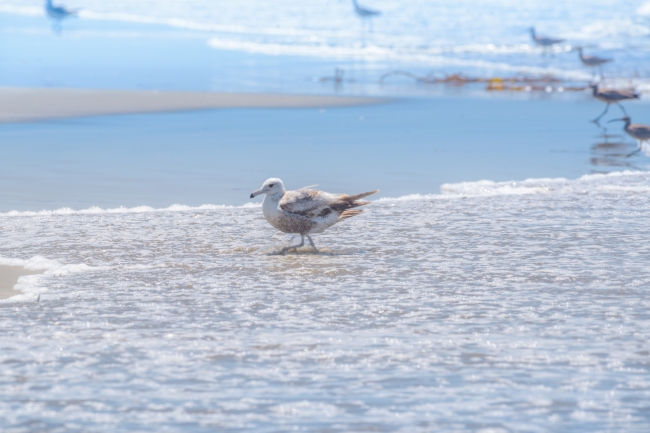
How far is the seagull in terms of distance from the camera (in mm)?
7957

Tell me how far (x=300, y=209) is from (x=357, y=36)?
33.3m

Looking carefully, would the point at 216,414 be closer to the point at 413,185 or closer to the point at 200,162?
the point at 413,185

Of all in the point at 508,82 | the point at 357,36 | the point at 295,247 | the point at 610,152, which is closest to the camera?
the point at 295,247

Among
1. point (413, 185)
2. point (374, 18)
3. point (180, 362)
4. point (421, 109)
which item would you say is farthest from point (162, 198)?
point (374, 18)

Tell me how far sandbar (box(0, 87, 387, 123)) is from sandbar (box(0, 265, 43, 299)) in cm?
928

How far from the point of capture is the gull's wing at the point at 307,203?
26.1 feet

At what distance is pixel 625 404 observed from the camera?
4500mm

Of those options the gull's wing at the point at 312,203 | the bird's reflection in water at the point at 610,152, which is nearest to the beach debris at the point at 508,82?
the bird's reflection in water at the point at 610,152

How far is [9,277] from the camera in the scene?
7.04 meters

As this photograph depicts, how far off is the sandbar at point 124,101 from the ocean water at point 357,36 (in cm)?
176

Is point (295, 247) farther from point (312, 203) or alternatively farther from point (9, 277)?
point (9, 277)

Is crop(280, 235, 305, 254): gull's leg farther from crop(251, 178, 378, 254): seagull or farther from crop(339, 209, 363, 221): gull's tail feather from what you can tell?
crop(339, 209, 363, 221): gull's tail feather

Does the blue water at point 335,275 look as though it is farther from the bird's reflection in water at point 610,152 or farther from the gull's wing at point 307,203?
the gull's wing at point 307,203

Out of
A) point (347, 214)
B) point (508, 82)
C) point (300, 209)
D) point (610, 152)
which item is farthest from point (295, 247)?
point (508, 82)
